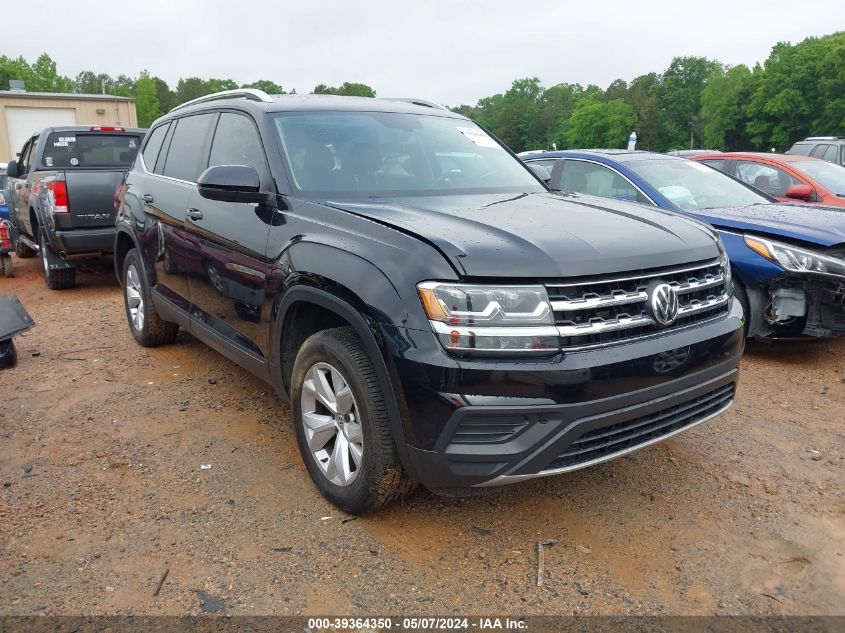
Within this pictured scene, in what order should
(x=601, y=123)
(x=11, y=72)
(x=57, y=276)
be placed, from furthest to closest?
(x=601, y=123), (x=11, y=72), (x=57, y=276)

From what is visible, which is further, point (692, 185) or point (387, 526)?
point (692, 185)

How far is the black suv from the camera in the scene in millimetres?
2420

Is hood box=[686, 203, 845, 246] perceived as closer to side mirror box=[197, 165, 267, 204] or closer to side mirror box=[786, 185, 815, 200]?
side mirror box=[786, 185, 815, 200]

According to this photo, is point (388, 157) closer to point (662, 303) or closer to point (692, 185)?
point (662, 303)

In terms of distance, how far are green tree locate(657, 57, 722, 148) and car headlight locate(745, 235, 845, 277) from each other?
86169 millimetres

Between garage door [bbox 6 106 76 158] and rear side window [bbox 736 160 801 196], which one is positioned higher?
garage door [bbox 6 106 76 158]

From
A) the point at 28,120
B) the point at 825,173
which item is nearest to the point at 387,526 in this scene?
the point at 825,173

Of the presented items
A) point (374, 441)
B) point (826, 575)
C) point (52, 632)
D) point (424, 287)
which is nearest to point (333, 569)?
point (374, 441)

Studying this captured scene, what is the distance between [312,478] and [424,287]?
4.06 feet

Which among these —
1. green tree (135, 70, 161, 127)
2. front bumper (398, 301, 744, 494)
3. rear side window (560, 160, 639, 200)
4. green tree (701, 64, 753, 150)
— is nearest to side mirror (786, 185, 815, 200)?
rear side window (560, 160, 639, 200)

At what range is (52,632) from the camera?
233 cm

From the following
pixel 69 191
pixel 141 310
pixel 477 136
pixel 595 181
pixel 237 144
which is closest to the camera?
pixel 237 144

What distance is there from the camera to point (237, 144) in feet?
12.8

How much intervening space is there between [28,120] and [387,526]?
3883 cm
